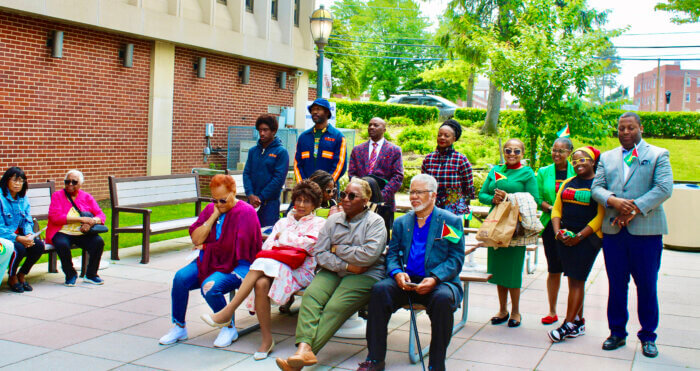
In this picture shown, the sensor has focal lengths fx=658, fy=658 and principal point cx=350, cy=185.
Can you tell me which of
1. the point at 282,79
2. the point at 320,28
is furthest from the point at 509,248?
the point at 282,79

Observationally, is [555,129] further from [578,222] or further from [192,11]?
[192,11]

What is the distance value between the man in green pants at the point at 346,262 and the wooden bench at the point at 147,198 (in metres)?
4.16

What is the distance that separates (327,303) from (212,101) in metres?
13.5

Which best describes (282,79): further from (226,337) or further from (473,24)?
(226,337)

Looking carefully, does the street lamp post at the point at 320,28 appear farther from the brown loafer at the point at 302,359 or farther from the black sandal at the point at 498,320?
the brown loafer at the point at 302,359

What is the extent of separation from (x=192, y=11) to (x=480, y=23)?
51.9 ft

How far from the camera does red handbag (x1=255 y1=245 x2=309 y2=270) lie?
551cm

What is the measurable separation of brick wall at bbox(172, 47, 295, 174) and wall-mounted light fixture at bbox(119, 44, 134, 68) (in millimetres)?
1626

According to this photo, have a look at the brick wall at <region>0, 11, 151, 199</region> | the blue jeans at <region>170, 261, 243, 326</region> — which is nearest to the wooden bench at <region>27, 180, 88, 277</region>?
the blue jeans at <region>170, 261, 243, 326</region>

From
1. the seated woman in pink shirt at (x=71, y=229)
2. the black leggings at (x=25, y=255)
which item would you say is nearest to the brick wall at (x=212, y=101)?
the seated woman in pink shirt at (x=71, y=229)

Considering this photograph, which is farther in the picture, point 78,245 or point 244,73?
point 244,73

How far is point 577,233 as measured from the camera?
19.3 ft

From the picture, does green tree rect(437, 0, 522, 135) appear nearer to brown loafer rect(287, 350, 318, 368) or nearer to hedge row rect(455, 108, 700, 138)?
hedge row rect(455, 108, 700, 138)

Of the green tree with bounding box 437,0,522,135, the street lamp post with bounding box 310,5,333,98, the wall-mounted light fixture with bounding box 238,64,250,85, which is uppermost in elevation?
the green tree with bounding box 437,0,522,135
